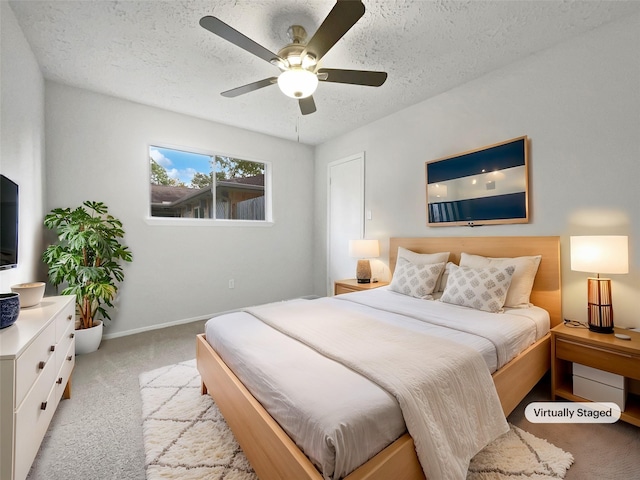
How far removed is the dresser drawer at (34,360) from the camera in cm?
115

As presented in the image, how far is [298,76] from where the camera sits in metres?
1.84

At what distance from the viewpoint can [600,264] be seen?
1.82 m

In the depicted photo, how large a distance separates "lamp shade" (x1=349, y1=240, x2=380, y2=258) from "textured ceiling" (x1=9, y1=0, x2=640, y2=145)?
5.48 ft

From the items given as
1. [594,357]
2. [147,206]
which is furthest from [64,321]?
[594,357]

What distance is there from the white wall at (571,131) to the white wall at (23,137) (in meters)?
3.53

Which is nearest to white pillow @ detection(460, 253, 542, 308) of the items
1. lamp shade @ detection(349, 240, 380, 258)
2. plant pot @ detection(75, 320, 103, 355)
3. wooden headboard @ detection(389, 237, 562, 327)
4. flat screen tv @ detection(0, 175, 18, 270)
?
wooden headboard @ detection(389, 237, 562, 327)

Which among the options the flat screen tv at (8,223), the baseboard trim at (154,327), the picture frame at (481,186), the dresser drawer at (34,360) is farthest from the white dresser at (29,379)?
the picture frame at (481,186)

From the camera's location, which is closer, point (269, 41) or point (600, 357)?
point (600, 357)

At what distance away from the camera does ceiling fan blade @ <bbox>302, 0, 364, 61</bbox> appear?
142 cm

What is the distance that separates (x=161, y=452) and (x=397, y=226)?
3.00 metres

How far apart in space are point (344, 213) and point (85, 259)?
3119mm

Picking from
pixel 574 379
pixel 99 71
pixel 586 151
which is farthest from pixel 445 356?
pixel 99 71

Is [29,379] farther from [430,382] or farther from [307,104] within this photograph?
[307,104]

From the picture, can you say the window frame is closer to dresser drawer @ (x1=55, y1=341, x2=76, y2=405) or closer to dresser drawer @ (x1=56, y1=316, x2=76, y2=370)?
dresser drawer @ (x1=56, y1=316, x2=76, y2=370)
